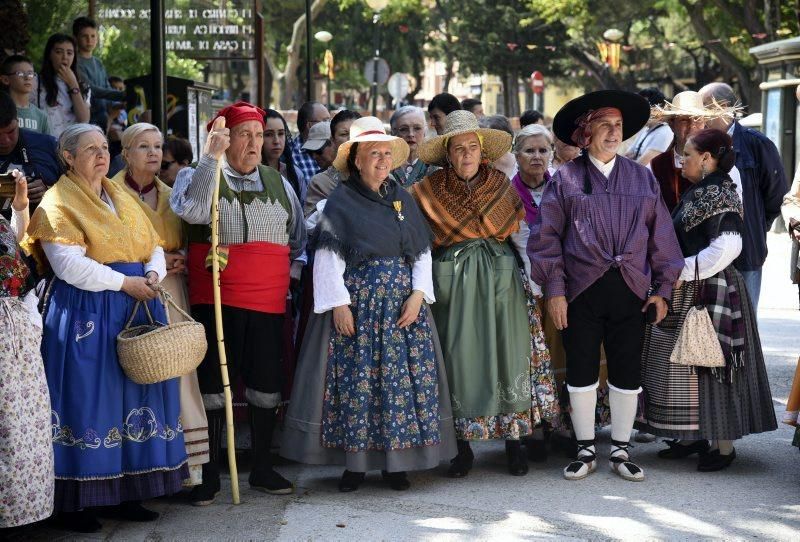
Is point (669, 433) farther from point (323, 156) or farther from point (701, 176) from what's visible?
point (323, 156)

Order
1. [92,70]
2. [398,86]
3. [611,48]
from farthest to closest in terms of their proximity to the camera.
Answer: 1. [611,48]
2. [398,86]
3. [92,70]

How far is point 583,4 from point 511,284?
29.8 meters

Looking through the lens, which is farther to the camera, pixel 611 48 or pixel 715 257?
pixel 611 48

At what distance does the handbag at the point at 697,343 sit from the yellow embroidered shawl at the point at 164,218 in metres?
2.72

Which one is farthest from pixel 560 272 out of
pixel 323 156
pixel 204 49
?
pixel 204 49

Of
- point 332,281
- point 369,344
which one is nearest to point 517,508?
point 369,344

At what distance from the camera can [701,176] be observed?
6.16m

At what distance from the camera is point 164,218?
570cm

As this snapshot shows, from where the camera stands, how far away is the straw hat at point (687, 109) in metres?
6.58

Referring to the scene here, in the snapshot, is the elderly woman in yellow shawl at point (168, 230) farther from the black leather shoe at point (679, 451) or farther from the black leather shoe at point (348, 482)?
the black leather shoe at point (679, 451)

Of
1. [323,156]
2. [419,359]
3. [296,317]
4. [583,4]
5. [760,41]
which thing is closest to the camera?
[419,359]

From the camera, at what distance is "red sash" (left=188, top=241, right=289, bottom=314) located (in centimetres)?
567

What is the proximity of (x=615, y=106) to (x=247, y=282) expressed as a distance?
2.17 meters

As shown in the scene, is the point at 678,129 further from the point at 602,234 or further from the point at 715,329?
the point at 715,329
